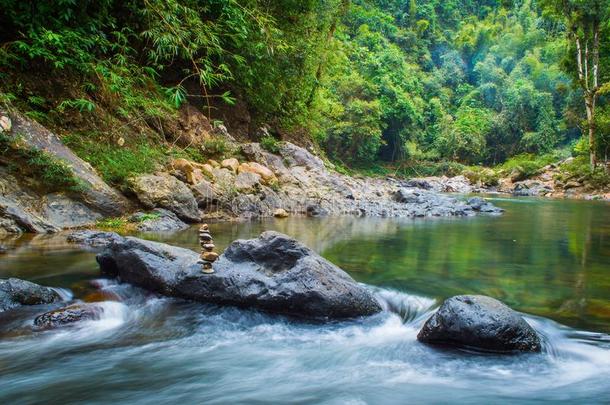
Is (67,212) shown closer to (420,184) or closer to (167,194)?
(167,194)

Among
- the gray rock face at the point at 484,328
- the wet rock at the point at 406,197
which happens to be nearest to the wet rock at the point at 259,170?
the wet rock at the point at 406,197

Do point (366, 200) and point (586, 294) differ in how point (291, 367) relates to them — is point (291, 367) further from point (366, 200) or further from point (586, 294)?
point (366, 200)

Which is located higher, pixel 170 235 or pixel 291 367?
pixel 170 235

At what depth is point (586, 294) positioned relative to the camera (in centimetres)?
445

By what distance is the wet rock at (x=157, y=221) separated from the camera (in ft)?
25.7

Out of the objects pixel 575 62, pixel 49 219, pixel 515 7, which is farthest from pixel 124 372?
pixel 515 7

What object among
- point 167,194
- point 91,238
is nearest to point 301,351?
point 91,238

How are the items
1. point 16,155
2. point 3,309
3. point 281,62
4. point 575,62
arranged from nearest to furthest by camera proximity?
point 3,309
point 16,155
point 281,62
point 575,62

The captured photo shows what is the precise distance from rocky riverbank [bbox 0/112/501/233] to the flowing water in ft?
5.71

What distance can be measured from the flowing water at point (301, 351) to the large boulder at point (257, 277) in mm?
121

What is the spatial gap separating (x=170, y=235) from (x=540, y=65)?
5779 centimetres

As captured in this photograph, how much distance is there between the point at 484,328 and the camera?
125 inches

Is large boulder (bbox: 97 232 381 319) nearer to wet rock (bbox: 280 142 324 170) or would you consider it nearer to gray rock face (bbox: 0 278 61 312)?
gray rock face (bbox: 0 278 61 312)

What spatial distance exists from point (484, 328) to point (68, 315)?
11.1 feet
